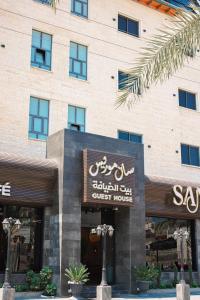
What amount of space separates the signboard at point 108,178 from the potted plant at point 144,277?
3.56 m

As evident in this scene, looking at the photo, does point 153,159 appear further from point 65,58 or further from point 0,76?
point 0,76

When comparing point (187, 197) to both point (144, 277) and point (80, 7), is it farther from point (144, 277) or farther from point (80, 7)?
point (80, 7)

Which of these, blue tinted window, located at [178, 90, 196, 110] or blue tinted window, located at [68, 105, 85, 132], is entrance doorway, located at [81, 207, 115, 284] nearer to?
blue tinted window, located at [68, 105, 85, 132]

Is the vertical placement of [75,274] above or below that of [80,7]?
below

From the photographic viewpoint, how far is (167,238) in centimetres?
2809

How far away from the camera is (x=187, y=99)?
110 feet

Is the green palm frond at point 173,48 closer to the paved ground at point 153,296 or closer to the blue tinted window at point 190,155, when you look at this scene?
the paved ground at point 153,296

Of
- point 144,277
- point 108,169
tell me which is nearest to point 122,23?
point 108,169

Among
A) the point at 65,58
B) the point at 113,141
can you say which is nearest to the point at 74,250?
the point at 113,141

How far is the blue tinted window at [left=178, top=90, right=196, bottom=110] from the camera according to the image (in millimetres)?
33281

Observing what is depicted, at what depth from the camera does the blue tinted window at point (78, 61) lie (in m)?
27.8

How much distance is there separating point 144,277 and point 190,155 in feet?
37.5

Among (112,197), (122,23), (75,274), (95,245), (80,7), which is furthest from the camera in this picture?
(122,23)

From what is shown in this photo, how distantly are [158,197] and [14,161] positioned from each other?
9.59 metres
